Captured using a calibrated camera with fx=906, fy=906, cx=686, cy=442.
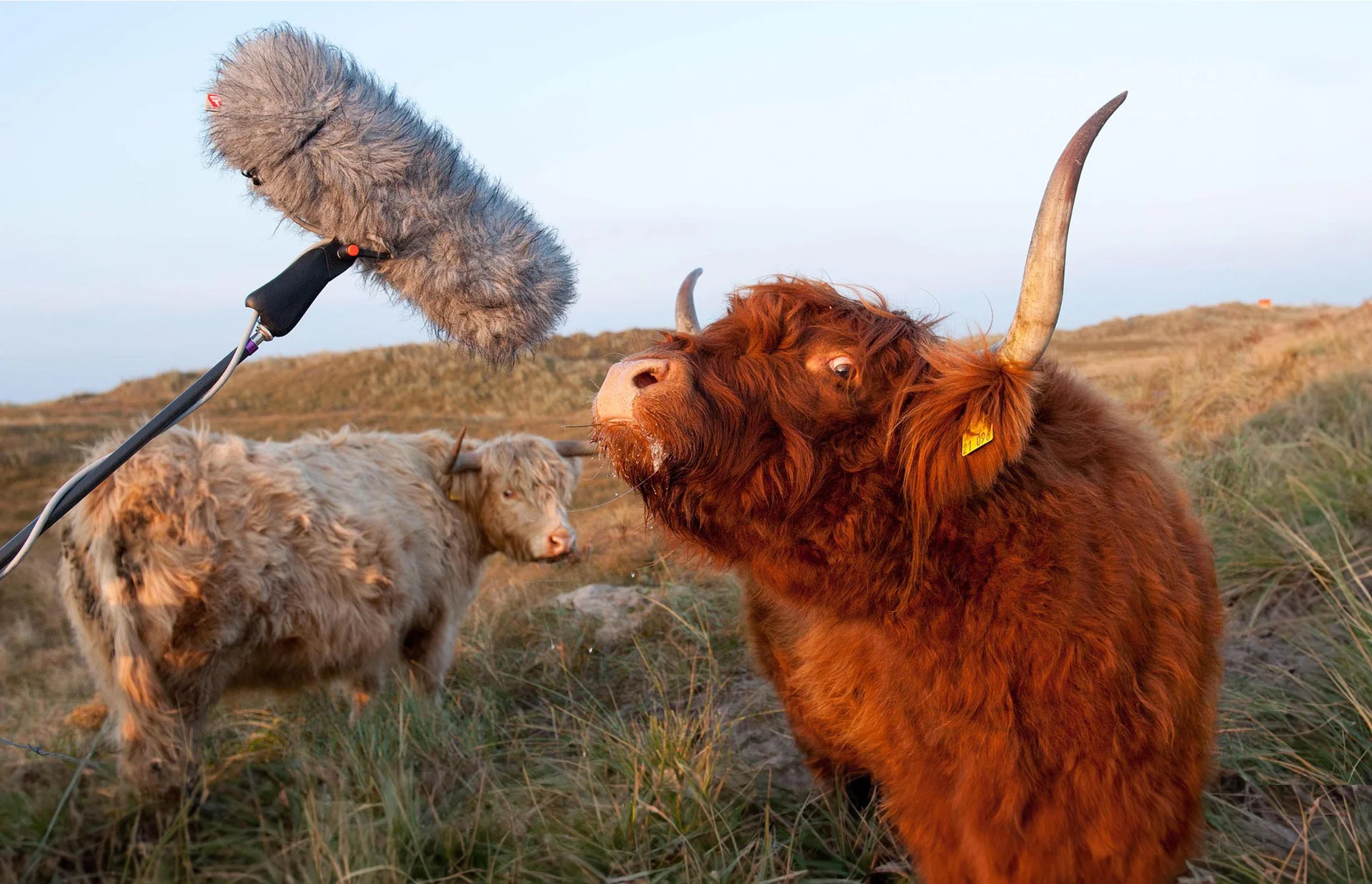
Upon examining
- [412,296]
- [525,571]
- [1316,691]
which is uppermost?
[412,296]

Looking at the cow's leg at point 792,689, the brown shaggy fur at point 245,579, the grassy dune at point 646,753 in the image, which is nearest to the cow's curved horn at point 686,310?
the grassy dune at point 646,753

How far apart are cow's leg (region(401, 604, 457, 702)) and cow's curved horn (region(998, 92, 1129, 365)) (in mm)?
5054

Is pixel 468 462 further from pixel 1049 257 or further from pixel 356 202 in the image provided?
pixel 1049 257

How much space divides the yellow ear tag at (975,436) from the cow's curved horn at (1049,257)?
0.17 m

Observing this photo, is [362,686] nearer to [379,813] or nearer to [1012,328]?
[379,813]

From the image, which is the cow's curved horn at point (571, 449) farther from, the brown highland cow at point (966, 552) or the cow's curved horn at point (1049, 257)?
the cow's curved horn at point (1049, 257)

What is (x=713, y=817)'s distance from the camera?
3414mm

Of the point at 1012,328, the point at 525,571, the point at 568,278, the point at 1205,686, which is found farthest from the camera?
the point at 525,571

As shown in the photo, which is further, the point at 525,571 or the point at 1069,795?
the point at 525,571

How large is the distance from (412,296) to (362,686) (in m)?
3.98

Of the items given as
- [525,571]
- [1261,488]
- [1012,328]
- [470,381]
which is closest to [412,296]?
[1012,328]

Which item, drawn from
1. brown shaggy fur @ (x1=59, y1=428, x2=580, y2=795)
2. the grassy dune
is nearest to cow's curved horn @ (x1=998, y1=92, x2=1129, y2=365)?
the grassy dune

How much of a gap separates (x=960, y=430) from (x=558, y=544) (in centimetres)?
506

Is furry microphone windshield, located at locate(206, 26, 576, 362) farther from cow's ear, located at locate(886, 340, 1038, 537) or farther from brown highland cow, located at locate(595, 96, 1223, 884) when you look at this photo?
cow's ear, located at locate(886, 340, 1038, 537)
